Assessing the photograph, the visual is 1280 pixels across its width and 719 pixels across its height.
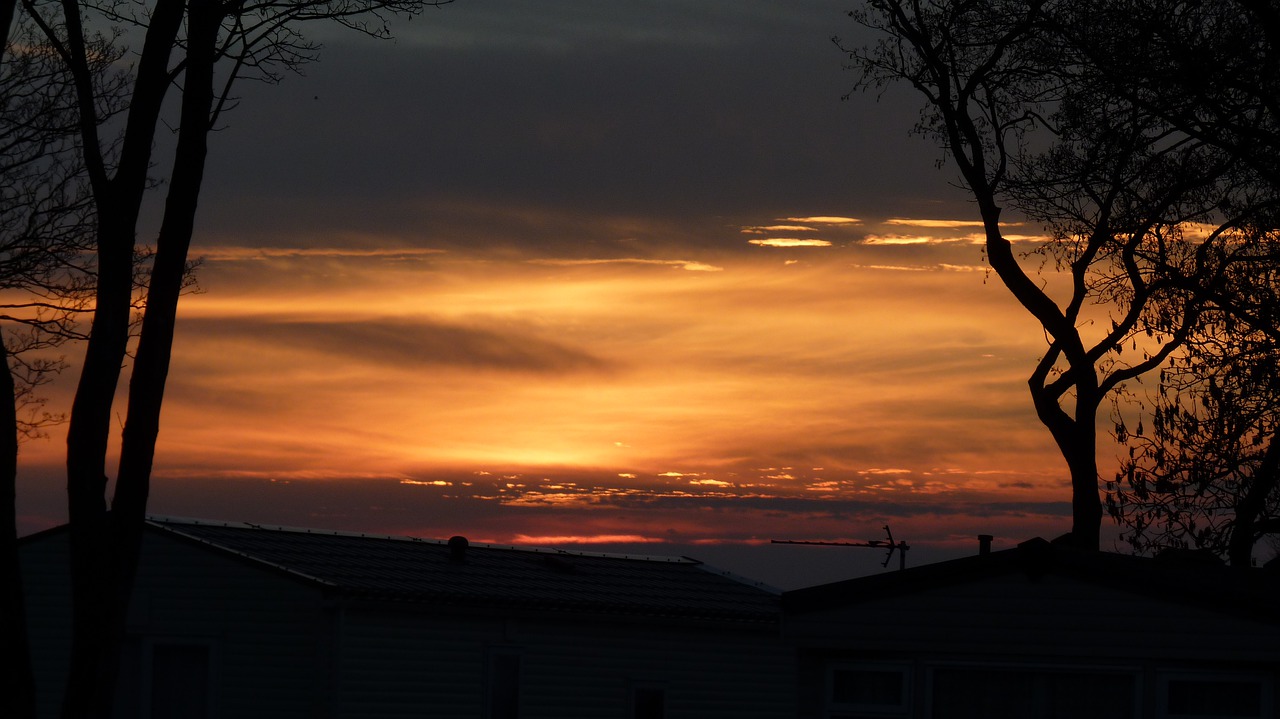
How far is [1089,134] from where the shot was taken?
26203mm

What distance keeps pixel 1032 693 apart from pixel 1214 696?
196cm

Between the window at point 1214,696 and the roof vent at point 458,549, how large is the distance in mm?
11883

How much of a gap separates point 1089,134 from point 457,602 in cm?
1355

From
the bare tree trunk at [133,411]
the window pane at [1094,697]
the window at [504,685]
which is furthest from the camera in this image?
the window at [504,685]

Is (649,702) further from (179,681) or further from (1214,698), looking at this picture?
(1214,698)

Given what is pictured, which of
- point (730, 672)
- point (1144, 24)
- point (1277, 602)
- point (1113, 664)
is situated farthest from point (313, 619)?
point (1144, 24)

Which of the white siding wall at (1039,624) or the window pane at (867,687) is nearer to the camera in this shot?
the white siding wall at (1039,624)

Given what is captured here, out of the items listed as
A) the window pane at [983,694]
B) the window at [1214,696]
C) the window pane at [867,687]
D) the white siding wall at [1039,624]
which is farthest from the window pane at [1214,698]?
the window pane at [867,687]

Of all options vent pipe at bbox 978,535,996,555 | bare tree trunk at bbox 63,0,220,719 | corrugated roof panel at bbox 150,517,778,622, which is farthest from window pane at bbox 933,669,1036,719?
bare tree trunk at bbox 63,0,220,719

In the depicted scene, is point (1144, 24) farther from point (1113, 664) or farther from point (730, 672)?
point (730, 672)

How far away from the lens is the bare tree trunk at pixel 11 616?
46.0 ft

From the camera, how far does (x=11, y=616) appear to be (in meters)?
14.0

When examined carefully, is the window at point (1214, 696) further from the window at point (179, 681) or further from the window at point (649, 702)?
the window at point (179, 681)

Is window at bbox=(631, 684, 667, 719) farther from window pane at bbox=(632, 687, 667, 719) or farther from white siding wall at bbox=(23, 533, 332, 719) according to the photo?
white siding wall at bbox=(23, 533, 332, 719)
